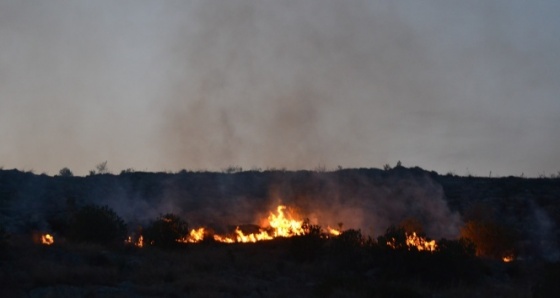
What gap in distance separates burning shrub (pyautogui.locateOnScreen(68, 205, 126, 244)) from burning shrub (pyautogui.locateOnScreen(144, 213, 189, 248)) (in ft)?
4.32

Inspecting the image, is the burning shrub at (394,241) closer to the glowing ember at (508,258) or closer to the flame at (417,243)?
the flame at (417,243)

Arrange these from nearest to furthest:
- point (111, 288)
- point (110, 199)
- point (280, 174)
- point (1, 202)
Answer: point (111, 288) < point (1, 202) < point (110, 199) < point (280, 174)

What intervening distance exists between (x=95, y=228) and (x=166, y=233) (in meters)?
3.21

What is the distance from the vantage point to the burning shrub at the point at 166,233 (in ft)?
130

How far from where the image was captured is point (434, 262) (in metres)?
33.6

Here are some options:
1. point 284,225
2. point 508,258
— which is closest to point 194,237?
point 284,225

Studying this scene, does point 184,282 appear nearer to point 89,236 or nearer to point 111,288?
point 111,288

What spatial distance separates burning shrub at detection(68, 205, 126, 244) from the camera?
3944 centimetres

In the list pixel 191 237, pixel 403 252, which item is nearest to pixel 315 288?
pixel 403 252

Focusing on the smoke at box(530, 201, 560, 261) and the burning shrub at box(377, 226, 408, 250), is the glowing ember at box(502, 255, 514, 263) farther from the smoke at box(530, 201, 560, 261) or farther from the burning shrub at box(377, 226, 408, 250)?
the burning shrub at box(377, 226, 408, 250)

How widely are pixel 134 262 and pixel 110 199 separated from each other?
956 inches

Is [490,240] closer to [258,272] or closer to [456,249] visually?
[456,249]

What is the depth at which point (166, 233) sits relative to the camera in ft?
131

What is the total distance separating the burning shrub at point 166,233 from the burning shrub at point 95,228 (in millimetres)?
1317
